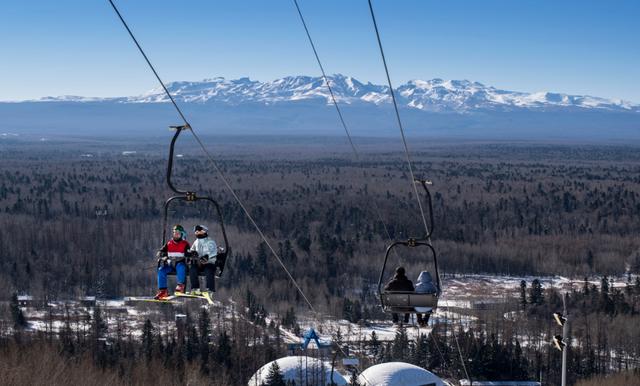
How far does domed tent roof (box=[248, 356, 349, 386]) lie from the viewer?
3906cm

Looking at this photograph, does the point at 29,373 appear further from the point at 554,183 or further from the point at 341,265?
the point at 554,183

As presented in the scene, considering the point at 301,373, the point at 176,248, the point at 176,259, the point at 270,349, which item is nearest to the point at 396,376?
the point at 301,373

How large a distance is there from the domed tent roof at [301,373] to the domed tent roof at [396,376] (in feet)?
5.06

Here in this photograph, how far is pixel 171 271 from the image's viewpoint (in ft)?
60.3

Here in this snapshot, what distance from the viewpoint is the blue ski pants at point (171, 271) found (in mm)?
18188

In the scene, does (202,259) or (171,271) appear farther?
(171,271)

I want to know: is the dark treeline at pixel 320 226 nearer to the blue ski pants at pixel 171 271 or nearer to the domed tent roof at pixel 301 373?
the domed tent roof at pixel 301 373

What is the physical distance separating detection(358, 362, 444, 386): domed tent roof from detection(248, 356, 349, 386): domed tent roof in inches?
60.7

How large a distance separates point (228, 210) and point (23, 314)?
51.1 meters

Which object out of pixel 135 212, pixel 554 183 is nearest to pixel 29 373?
pixel 135 212

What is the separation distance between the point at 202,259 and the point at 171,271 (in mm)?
701

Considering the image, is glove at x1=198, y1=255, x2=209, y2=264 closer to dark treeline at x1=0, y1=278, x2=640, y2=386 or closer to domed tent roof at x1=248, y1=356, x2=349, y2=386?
dark treeline at x1=0, y1=278, x2=640, y2=386

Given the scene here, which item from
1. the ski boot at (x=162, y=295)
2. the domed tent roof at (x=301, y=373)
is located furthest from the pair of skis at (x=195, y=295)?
the domed tent roof at (x=301, y=373)

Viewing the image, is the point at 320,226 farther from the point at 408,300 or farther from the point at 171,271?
the point at 171,271
